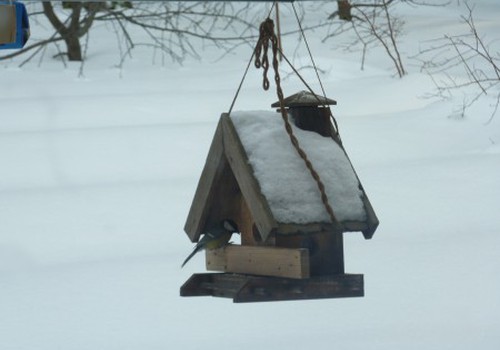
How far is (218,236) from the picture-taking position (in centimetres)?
307

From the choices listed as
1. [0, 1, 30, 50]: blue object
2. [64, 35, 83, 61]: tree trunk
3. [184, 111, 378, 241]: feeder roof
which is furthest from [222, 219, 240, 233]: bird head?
[64, 35, 83, 61]: tree trunk

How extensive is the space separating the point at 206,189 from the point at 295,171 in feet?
1.16

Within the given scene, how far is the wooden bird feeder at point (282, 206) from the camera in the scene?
108 inches

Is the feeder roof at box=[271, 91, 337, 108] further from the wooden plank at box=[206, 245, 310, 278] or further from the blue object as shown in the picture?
the blue object

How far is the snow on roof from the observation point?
8.95 ft

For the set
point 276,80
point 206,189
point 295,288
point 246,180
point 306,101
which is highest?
point 276,80

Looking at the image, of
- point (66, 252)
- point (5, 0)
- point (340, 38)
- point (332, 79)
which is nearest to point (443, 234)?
point (66, 252)

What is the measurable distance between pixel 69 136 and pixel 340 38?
505cm

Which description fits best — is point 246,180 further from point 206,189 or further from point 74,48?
point 74,48

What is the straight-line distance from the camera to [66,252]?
17.9 ft

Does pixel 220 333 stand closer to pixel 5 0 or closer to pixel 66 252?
pixel 66 252

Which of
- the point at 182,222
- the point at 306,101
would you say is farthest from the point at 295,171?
the point at 182,222

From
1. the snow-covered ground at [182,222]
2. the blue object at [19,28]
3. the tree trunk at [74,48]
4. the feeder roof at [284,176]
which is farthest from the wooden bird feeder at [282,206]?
the tree trunk at [74,48]

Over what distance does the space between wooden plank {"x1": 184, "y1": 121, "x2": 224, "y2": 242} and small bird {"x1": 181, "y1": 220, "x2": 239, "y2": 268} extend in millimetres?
37
